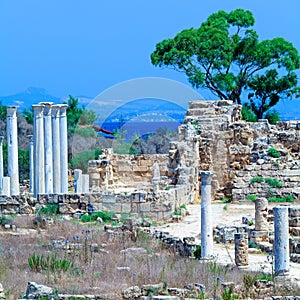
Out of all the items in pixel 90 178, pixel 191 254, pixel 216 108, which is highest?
pixel 216 108

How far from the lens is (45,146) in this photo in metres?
29.0

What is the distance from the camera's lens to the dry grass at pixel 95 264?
52.5ft

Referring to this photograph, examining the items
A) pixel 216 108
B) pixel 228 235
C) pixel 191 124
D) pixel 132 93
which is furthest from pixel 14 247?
pixel 132 93

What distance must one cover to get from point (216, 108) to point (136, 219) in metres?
12.3

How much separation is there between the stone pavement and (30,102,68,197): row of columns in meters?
3.99

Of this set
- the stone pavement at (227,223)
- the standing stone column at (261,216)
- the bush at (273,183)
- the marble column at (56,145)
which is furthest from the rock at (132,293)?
the bush at (273,183)

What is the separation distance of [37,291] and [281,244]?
5.37 metres

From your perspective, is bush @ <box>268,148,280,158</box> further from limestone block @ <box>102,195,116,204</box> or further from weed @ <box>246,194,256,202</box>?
limestone block @ <box>102,195,116,204</box>

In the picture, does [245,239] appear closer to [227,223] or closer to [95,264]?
[95,264]

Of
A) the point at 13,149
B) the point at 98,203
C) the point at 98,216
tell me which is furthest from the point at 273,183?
the point at 13,149

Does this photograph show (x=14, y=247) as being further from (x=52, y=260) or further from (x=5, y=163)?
(x=5, y=163)

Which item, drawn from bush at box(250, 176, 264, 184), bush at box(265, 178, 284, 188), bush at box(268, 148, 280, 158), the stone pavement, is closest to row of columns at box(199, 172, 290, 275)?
the stone pavement

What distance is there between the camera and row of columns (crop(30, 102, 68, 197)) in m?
28.9

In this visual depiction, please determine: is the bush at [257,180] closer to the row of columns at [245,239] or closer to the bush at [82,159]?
the row of columns at [245,239]
